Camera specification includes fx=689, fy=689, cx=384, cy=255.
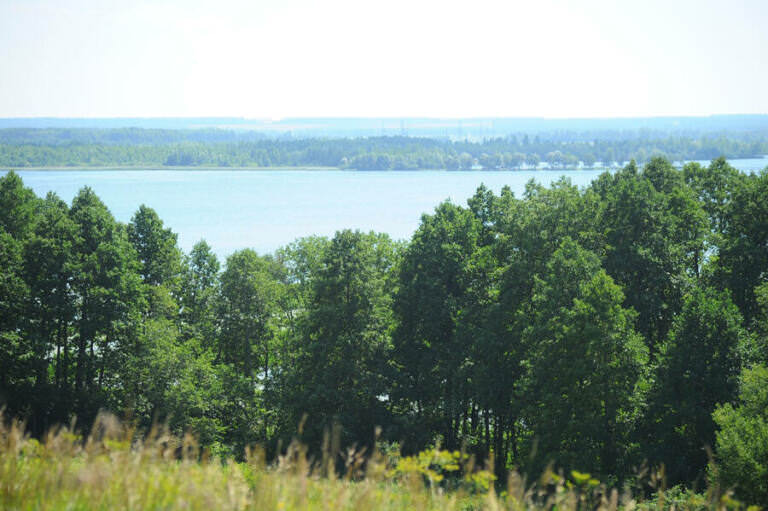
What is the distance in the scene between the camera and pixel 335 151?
186125mm

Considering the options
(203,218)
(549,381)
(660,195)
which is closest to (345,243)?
(549,381)

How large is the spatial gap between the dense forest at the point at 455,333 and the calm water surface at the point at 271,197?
3209 cm

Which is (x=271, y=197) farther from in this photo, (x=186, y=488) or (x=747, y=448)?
(x=186, y=488)

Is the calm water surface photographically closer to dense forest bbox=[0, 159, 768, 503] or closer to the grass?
dense forest bbox=[0, 159, 768, 503]

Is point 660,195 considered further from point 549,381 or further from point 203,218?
point 203,218

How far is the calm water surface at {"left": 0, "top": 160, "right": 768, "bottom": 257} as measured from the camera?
76.9 m

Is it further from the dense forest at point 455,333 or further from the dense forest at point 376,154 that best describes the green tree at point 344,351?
the dense forest at point 376,154

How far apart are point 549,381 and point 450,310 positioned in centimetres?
506

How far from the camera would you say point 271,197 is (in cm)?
11756

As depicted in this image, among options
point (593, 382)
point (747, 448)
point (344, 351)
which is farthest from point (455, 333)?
point (747, 448)

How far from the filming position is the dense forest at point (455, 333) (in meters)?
19.2

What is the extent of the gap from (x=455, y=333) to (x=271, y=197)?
9756 cm

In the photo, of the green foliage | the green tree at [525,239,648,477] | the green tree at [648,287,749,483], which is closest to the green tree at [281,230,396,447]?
the green tree at [525,239,648,477]

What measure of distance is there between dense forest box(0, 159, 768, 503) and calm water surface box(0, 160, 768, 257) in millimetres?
32089
